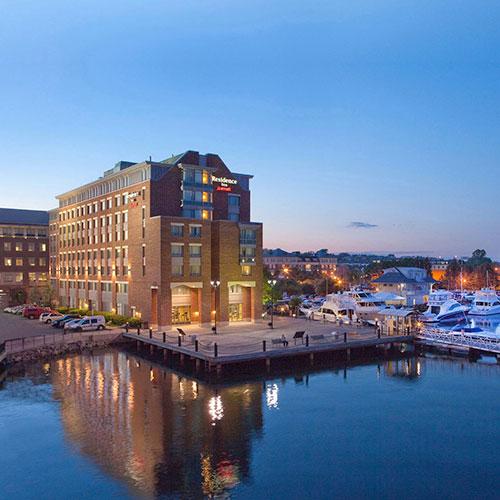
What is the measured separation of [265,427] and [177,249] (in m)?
36.2

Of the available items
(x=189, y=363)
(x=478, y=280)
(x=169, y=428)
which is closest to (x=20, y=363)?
(x=189, y=363)

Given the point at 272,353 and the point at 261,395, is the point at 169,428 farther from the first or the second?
the point at 272,353

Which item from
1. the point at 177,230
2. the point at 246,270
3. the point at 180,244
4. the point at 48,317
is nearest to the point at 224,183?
the point at 177,230

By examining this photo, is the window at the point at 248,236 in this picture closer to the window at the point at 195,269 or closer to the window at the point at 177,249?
the window at the point at 195,269

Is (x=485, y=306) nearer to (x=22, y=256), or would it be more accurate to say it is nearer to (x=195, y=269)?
(x=195, y=269)

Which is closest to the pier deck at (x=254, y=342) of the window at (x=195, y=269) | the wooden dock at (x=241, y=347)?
the wooden dock at (x=241, y=347)

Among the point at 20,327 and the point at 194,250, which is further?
the point at 20,327

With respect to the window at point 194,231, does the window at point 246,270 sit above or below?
below

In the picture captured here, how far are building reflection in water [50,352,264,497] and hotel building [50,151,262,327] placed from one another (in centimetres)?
1915

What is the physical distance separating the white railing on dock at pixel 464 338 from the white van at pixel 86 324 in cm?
3875

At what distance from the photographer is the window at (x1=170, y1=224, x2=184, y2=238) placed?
6281cm

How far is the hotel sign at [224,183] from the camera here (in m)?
69.6

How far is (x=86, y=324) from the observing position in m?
61.7

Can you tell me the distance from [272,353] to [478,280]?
474 feet
